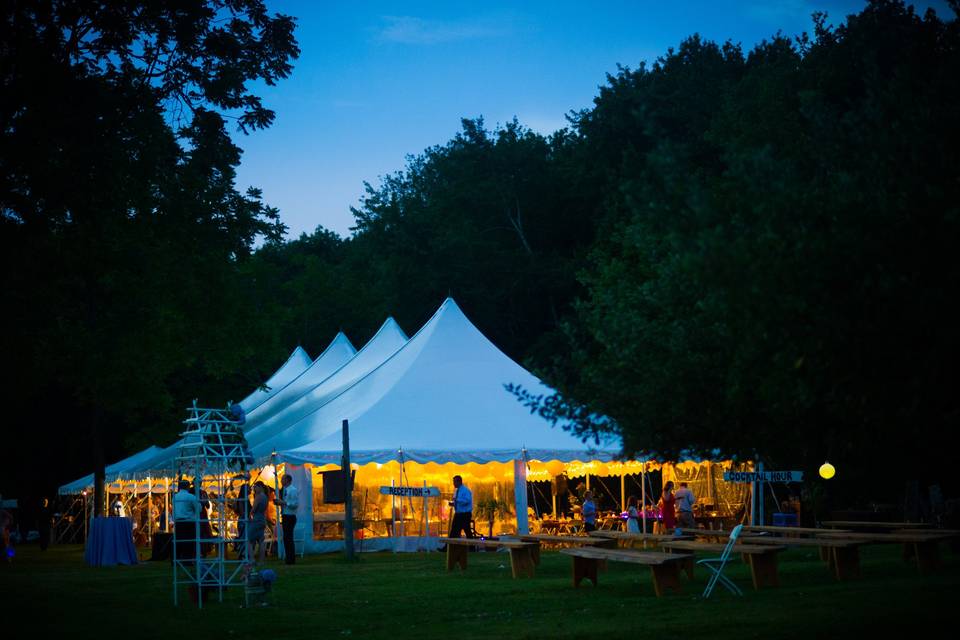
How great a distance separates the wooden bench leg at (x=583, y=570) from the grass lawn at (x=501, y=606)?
133 millimetres

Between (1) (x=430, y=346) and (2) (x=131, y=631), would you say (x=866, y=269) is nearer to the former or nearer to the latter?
(2) (x=131, y=631)

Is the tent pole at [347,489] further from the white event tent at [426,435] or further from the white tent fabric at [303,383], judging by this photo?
the white tent fabric at [303,383]

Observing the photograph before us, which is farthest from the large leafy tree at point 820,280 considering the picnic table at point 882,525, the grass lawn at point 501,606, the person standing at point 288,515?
the person standing at point 288,515

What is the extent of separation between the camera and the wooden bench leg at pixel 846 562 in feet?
48.1

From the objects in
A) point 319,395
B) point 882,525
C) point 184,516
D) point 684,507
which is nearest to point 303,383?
point 319,395

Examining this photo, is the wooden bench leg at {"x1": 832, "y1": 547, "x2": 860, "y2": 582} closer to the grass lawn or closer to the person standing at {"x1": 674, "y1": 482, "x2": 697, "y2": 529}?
the grass lawn

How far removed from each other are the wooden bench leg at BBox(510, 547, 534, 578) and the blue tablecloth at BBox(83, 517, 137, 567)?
34.1 feet

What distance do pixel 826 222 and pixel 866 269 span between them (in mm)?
496

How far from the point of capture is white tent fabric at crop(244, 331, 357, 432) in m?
29.5

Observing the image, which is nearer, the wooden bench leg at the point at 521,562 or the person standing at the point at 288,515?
the wooden bench leg at the point at 521,562

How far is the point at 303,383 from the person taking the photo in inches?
1321

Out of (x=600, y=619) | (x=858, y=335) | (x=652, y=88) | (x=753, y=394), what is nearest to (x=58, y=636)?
(x=600, y=619)

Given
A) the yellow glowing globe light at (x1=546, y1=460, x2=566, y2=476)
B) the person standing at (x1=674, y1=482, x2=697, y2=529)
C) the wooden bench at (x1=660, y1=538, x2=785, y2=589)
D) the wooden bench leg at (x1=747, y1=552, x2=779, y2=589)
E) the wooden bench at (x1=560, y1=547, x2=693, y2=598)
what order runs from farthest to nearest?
the yellow glowing globe light at (x1=546, y1=460, x2=566, y2=476)
the person standing at (x1=674, y1=482, x2=697, y2=529)
the wooden bench leg at (x1=747, y1=552, x2=779, y2=589)
the wooden bench at (x1=660, y1=538, x2=785, y2=589)
the wooden bench at (x1=560, y1=547, x2=693, y2=598)

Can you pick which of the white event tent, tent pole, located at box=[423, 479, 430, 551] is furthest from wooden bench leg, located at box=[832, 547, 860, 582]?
tent pole, located at box=[423, 479, 430, 551]
